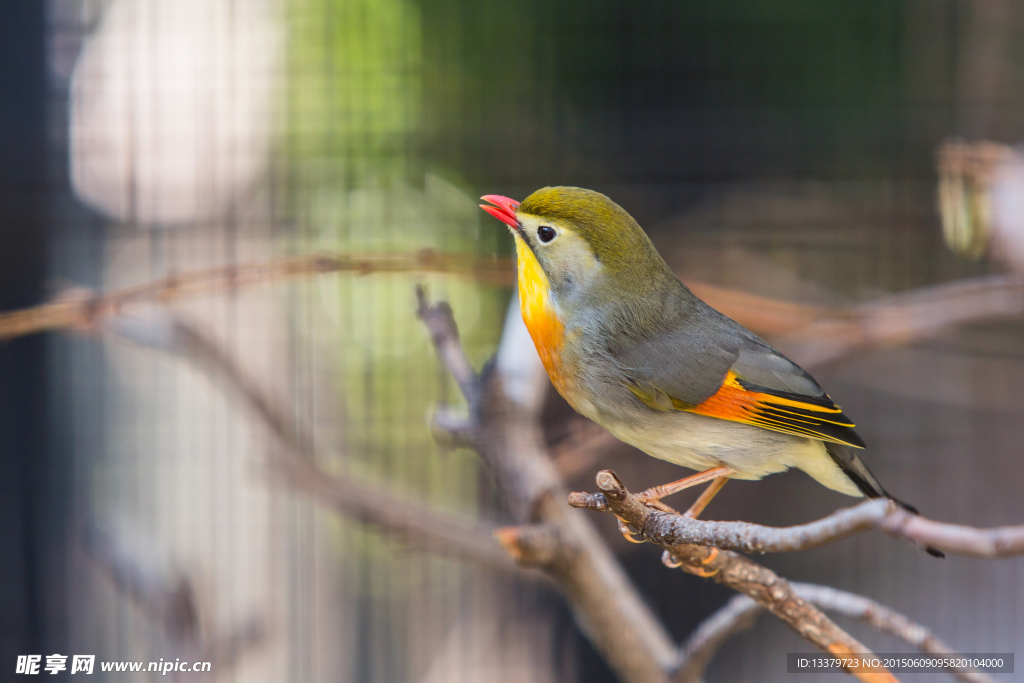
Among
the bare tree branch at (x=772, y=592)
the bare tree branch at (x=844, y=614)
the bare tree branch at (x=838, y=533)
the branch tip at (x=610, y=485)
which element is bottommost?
the bare tree branch at (x=844, y=614)

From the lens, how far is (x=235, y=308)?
5.76 ft

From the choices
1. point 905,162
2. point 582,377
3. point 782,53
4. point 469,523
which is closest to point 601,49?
point 782,53

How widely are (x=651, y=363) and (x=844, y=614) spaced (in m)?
0.34

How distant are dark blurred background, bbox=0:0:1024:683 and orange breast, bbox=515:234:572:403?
1.03 meters

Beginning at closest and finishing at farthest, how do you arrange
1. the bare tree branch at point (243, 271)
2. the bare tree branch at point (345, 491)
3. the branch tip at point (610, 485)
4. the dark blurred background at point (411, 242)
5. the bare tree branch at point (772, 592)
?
the branch tip at point (610, 485), the bare tree branch at point (772, 592), the bare tree branch at point (243, 271), the bare tree branch at point (345, 491), the dark blurred background at point (411, 242)

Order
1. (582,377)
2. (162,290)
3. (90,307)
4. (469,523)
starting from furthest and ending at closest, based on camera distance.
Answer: (469,523)
(162,290)
(90,307)
(582,377)

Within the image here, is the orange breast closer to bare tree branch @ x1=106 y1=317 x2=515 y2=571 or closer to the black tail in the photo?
the black tail

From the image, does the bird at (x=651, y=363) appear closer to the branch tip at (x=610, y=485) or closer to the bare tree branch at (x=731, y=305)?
the branch tip at (x=610, y=485)

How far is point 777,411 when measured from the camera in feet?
1.93

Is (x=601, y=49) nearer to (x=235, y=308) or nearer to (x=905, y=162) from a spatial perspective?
(x=905, y=162)

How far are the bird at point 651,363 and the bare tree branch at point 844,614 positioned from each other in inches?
5.2

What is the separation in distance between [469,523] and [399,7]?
1.24 m

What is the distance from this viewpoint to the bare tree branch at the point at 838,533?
1.73ft

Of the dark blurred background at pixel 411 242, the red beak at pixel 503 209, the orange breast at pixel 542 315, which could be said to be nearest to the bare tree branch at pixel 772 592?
the orange breast at pixel 542 315
